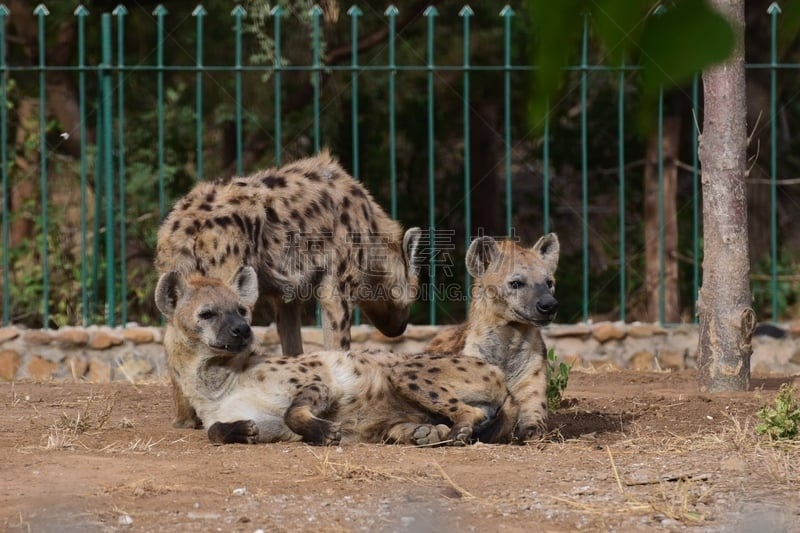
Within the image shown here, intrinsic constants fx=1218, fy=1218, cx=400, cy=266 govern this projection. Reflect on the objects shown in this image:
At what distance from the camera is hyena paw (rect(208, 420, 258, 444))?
4395 mm

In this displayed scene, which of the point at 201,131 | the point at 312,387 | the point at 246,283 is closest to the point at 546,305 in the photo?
the point at 312,387

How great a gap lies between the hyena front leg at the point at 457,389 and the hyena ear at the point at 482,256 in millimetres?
493

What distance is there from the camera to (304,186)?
18.9 ft

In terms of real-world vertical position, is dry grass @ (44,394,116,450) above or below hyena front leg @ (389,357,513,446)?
below

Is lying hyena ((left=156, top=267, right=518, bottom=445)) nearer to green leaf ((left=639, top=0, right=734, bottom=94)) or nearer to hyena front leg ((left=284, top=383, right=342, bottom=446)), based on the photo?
hyena front leg ((left=284, top=383, right=342, bottom=446))

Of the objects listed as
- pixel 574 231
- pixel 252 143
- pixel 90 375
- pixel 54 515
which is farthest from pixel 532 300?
pixel 574 231

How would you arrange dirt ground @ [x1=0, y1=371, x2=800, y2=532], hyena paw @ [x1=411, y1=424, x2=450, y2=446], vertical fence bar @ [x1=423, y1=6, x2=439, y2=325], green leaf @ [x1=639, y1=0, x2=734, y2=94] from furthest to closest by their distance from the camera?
vertical fence bar @ [x1=423, y1=6, x2=439, y2=325]
hyena paw @ [x1=411, y1=424, x2=450, y2=446]
dirt ground @ [x1=0, y1=371, x2=800, y2=532]
green leaf @ [x1=639, y1=0, x2=734, y2=94]

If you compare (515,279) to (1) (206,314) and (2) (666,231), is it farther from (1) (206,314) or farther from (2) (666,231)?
(2) (666,231)

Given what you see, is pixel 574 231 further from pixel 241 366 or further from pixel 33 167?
pixel 241 366

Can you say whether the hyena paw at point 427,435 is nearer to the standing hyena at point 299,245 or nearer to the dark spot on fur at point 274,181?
the standing hyena at point 299,245

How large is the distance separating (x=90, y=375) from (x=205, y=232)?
8.84ft

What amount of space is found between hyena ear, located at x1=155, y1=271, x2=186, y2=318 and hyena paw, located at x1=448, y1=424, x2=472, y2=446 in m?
1.19

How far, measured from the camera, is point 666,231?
939 centimetres

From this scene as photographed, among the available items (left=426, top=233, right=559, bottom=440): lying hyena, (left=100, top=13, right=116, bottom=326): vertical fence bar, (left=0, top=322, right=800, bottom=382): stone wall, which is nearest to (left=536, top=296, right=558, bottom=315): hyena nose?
(left=426, top=233, right=559, bottom=440): lying hyena
